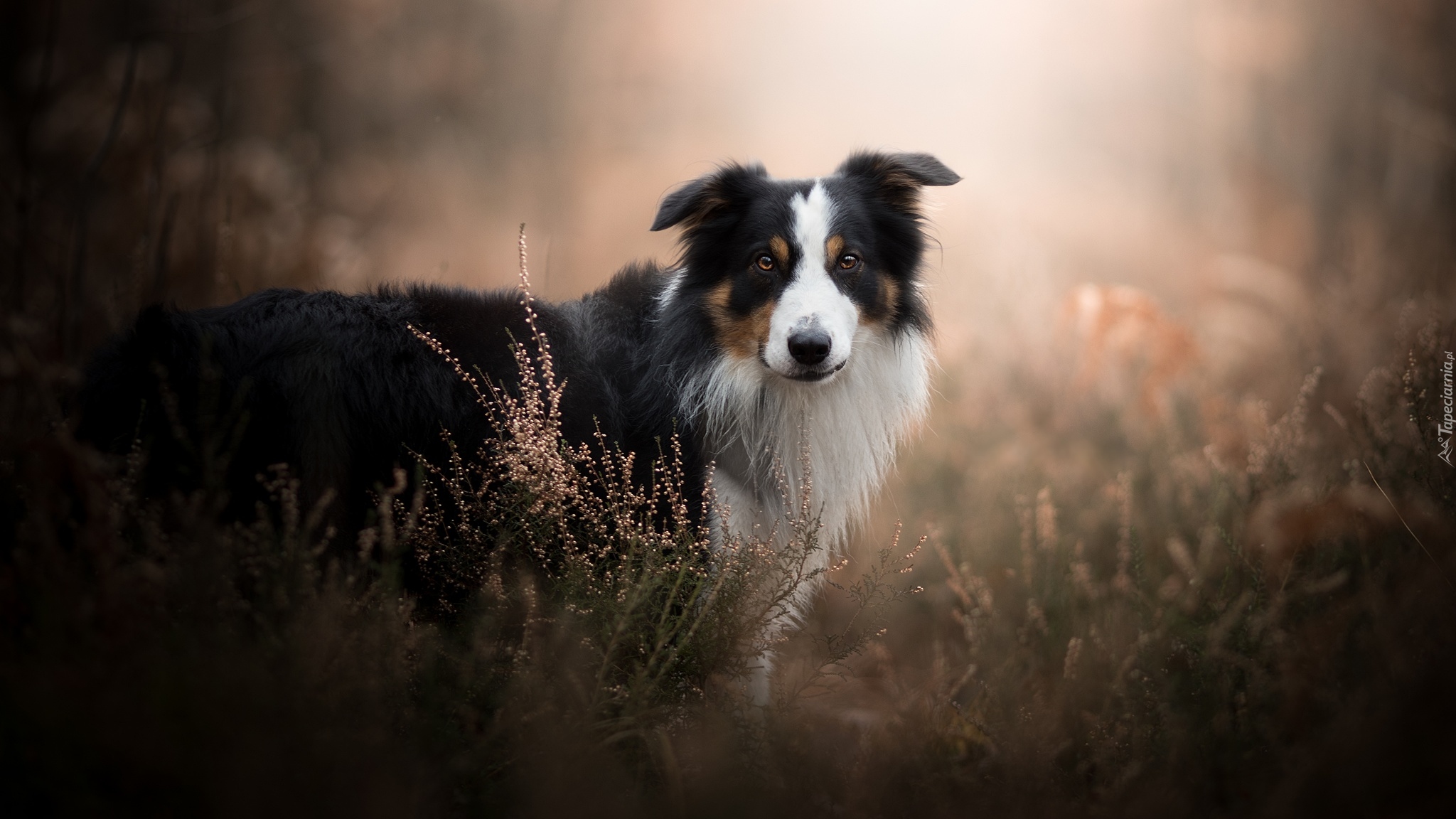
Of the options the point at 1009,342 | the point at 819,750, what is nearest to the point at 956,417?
the point at 1009,342

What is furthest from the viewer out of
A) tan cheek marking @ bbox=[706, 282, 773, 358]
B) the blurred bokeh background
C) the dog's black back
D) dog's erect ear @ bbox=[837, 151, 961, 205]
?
the blurred bokeh background

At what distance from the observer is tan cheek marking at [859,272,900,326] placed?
317 cm

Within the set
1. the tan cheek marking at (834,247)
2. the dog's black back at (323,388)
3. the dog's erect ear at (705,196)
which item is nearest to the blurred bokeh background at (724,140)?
the tan cheek marking at (834,247)

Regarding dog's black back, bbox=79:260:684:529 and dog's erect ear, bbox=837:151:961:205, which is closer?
dog's black back, bbox=79:260:684:529

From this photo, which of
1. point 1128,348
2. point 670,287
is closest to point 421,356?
point 670,287

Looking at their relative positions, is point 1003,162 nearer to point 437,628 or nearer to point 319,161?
point 319,161

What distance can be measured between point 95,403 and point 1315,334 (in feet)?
20.7

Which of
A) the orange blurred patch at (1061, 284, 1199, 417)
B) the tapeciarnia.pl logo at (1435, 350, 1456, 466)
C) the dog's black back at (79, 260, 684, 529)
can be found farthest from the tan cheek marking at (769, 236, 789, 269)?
the orange blurred patch at (1061, 284, 1199, 417)

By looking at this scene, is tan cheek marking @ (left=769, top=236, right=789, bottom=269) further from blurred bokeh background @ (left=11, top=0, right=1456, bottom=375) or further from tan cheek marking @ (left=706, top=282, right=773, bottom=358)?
blurred bokeh background @ (left=11, top=0, right=1456, bottom=375)

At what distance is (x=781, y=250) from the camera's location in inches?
119

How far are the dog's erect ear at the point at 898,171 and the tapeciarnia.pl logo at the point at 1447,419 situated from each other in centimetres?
204

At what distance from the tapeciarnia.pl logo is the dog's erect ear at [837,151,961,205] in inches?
80.3

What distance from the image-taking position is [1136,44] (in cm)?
981

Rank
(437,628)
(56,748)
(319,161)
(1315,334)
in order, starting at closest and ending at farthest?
1. (56,748)
2. (437,628)
3. (1315,334)
4. (319,161)
